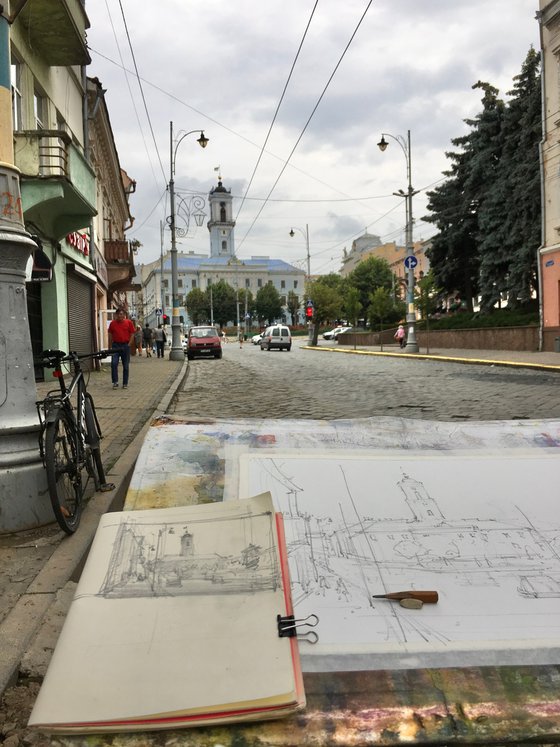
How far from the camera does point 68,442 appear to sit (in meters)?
3.96

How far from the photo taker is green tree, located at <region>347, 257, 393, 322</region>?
90875 mm

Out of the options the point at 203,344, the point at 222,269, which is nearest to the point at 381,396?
the point at 203,344

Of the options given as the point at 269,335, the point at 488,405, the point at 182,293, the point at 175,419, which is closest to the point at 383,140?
the point at 269,335

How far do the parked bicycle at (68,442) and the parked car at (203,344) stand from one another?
26676 mm

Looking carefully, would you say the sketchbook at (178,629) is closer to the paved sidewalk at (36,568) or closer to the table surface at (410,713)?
the table surface at (410,713)

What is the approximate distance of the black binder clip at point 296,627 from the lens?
1.99 meters

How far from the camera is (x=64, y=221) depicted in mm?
14992

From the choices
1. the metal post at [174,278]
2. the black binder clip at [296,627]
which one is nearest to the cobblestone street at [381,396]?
the black binder clip at [296,627]

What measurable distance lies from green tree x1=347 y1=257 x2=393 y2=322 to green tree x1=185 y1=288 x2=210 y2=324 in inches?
1268

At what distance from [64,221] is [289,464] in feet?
44.8

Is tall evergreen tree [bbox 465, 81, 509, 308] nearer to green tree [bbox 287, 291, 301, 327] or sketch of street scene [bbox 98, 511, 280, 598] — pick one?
sketch of street scene [bbox 98, 511, 280, 598]

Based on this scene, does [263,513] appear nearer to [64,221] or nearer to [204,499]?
[204,499]

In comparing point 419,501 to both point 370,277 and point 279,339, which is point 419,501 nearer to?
point 279,339

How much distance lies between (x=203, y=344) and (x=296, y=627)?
2965 cm
